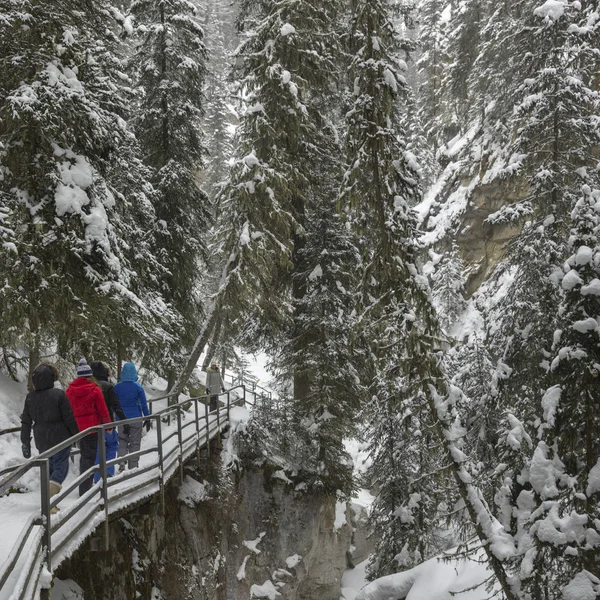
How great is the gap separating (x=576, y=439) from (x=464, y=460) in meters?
1.76

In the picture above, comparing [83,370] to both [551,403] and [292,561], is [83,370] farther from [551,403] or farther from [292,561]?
[292,561]

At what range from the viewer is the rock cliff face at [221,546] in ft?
29.0

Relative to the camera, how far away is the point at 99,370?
8945 millimetres

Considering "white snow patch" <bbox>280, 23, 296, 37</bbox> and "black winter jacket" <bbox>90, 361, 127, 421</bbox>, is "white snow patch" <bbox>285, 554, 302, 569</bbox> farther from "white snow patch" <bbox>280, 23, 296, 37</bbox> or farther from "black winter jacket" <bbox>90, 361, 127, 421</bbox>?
"white snow patch" <bbox>280, 23, 296, 37</bbox>

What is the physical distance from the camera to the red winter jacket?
7941 mm

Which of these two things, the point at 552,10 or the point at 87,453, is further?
the point at 552,10

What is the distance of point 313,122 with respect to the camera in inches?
631

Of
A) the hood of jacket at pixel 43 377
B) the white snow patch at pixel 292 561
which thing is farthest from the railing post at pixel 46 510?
the white snow patch at pixel 292 561

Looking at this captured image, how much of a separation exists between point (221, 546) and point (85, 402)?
8.04 meters

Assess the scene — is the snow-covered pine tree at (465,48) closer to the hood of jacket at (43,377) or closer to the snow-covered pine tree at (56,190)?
the snow-covered pine tree at (56,190)

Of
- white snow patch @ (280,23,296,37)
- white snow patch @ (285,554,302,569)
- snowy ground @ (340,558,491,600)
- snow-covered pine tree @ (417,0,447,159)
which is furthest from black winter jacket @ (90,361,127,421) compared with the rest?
snow-covered pine tree @ (417,0,447,159)

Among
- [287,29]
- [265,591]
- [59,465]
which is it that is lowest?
[265,591]

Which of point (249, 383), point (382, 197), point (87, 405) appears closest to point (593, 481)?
point (382, 197)

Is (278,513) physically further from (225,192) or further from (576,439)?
(576,439)
